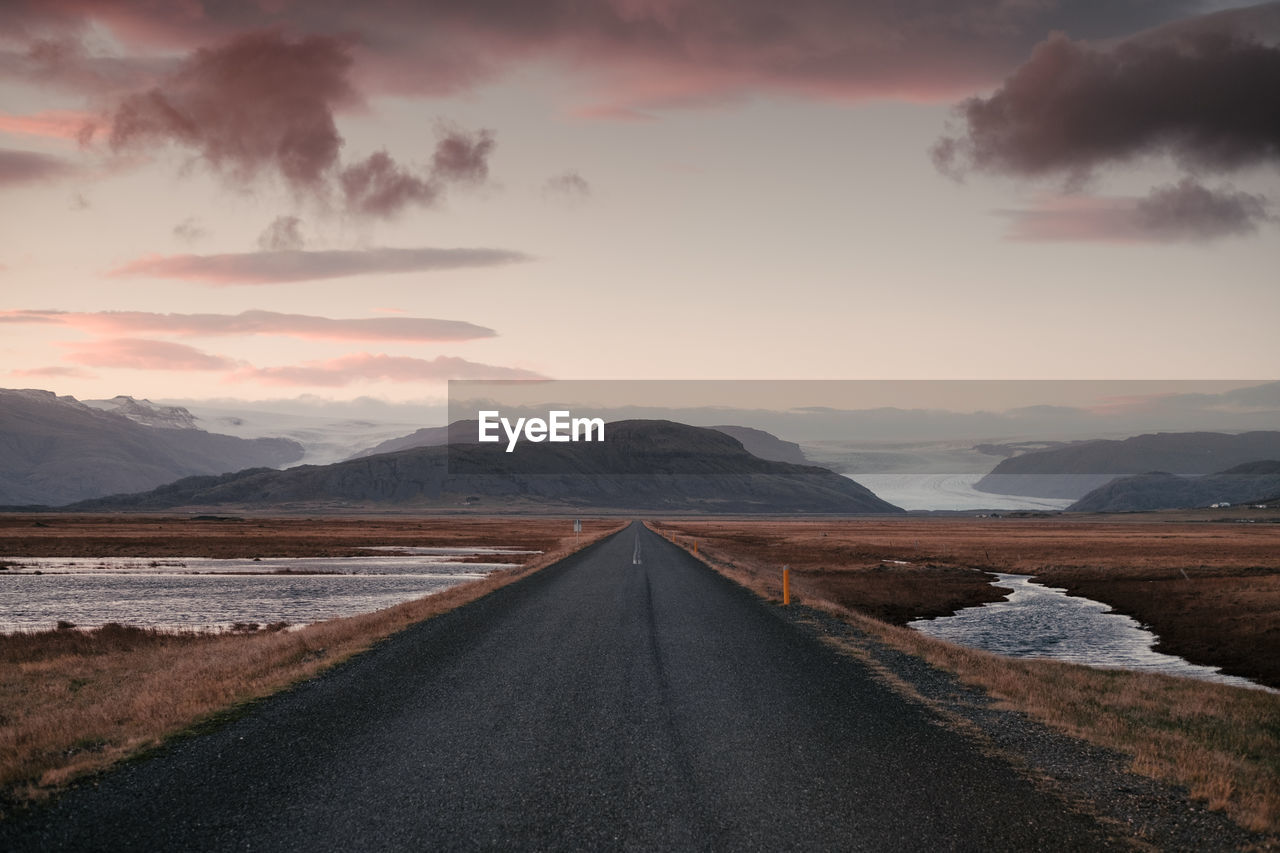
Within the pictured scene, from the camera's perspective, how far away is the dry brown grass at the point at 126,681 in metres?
11.4

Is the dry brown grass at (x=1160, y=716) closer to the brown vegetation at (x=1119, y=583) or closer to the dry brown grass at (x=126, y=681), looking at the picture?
the brown vegetation at (x=1119, y=583)

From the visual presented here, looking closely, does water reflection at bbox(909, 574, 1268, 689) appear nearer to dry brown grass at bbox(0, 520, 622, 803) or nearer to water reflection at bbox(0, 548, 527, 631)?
dry brown grass at bbox(0, 520, 622, 803)

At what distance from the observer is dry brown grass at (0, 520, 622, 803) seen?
11398 mm

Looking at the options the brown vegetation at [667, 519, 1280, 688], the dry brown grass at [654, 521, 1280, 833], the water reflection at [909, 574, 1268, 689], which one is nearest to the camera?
the dry brown grass at [654, 521, 1280, 833]

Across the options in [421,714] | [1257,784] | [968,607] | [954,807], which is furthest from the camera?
[968,607]

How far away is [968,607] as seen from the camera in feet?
135

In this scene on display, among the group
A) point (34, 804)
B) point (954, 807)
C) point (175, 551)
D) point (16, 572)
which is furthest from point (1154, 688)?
point (175, 551)

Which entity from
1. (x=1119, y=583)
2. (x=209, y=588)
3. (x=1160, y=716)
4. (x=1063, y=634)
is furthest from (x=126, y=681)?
(x=1119, y=583)

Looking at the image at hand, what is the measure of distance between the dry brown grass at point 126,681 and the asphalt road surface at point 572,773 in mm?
807

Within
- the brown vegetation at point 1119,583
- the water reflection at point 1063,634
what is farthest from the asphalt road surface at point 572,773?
the brown vegetation at point 1119,583

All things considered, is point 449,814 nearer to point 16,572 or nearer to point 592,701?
point 592,701

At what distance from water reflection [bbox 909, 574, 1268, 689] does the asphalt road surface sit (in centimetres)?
1383

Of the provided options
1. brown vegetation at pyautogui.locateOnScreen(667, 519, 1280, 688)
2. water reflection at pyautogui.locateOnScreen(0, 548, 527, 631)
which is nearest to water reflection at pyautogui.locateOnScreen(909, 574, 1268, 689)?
brown vegetation at pyautogui.locateOnScreen(667, 519, 1280, 688)

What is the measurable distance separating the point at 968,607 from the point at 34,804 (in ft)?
128
